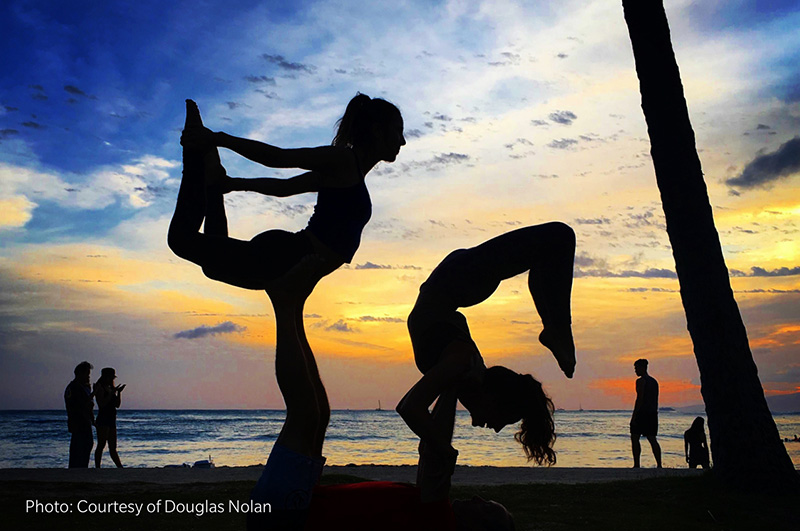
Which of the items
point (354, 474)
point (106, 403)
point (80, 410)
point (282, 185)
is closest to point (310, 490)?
point (282, 185)

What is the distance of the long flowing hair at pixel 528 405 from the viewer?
11.1 ft

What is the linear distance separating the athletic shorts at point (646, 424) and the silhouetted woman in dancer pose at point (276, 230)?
9.67 meters

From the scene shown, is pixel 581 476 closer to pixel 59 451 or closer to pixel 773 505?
pixel 773 505

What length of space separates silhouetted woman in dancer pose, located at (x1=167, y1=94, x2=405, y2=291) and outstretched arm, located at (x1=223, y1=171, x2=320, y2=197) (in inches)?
2.8

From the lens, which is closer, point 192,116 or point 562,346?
point 192,116

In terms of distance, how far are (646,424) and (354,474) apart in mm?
5546

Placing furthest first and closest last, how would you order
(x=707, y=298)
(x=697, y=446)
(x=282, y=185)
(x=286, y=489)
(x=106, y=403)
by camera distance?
(x=697, y=446) < (x=106, y=403) < (x=707, y=298) < (x=282, y=185) < (x=286, y=489)

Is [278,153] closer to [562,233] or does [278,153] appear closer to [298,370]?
[298,370]

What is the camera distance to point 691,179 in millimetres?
7363

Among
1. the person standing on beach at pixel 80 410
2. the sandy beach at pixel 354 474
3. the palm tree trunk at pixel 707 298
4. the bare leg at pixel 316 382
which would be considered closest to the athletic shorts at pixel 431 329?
the bare leg at pixel 316 382

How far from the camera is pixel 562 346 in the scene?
403 cm

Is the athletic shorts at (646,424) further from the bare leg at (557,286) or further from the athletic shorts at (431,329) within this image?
the athletic shorts at (431,329)

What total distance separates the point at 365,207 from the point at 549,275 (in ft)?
4.34

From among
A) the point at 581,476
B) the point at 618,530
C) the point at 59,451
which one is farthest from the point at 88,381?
the point at 59,451
